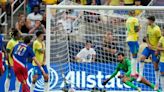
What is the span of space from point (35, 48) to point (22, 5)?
5.31m

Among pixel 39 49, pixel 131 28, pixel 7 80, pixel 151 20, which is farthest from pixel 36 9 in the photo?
pixel 151 20

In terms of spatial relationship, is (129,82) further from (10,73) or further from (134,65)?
(10,73)

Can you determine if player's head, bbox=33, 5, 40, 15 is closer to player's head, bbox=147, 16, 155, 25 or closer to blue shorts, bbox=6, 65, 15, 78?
blue shorts, bbox=6, 65, 15, 78

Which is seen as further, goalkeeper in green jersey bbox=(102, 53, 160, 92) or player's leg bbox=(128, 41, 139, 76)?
goalkeeper in green jersey bbox=(102, 53, 160, 92)

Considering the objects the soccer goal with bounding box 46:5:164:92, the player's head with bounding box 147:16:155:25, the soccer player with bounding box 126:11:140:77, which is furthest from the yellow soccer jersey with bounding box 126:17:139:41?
the soccer goal with bounding box 46:5:164:92

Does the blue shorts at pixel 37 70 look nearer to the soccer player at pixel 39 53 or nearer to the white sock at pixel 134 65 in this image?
the soccer player at pixel 39 53

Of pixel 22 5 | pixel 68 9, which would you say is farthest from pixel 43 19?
pixel 68 9

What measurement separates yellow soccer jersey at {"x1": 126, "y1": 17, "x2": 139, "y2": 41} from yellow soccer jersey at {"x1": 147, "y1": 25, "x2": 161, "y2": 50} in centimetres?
33

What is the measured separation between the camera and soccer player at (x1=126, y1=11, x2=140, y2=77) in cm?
1795

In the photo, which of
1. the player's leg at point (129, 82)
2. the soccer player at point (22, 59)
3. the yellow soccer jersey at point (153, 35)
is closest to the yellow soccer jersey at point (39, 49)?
the soccer player at point (22, 59)

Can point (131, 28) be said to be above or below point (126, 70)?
above

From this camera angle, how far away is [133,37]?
1803 cm

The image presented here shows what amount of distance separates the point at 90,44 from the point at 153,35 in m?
1.62

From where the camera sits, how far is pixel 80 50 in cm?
1886
